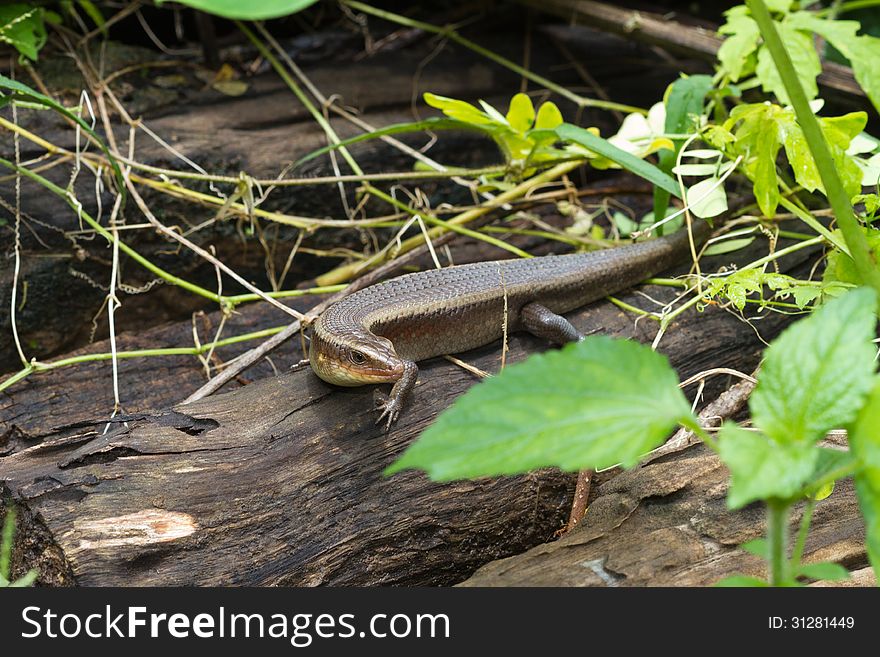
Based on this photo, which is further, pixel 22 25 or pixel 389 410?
pixel 22 25

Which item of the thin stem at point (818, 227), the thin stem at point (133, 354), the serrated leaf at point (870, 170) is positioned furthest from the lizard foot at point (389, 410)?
the serrated leaf at point (870, 170)

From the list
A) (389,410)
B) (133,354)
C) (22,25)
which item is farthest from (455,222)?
(22,25)

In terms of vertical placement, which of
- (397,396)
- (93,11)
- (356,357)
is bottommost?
(397,396)

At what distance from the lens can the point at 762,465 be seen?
1.43 m

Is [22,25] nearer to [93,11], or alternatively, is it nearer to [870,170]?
[93,11]

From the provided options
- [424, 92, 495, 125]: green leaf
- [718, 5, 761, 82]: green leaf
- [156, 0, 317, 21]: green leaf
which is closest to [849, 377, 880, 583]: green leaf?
[156, 0, 317, 21]: green leaf

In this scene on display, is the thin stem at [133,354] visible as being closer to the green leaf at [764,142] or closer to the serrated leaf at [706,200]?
the serrated leaf at [706,200]

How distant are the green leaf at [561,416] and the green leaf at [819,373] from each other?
20 centimetres

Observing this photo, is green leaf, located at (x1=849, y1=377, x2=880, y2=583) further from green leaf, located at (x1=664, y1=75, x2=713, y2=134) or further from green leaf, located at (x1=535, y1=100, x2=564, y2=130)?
green leaf, located at (x1=664, y1=75, x2=713, y2=134)

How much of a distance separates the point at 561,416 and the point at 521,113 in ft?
7.43

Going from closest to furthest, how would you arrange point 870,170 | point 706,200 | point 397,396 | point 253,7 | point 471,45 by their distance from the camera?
point 253,7 < point 397,396 < point 870,170 < point 706,200 < point 471,45
